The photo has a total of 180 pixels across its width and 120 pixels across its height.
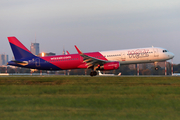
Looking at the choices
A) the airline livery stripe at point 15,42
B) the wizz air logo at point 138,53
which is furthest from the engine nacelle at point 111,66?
the airline livery stripe at point 15,42

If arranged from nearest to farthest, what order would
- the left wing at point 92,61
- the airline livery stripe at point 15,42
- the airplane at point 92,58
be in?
the left wing at point 92,61, the airplane at point 92,58, the airline livery stripe at point 15,42

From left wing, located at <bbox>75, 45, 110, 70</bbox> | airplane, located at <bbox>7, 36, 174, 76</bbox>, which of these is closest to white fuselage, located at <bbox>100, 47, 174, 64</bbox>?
airplane, located at <bbox>7, 36, 174, 76</bbox>

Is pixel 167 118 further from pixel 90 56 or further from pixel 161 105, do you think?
pixel 90 56

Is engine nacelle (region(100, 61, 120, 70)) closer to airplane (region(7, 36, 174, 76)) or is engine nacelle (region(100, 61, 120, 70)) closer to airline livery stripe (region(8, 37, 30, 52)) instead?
airplane (region(7, 36, 174, 76))

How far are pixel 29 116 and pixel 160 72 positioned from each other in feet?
174

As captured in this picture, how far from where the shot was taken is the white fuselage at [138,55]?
3353 centimetres

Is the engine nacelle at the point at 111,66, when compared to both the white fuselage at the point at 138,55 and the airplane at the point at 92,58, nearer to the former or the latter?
the airplane at the point at 92,58

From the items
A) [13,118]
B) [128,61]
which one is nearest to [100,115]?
[13,118]

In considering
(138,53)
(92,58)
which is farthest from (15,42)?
(138,53)

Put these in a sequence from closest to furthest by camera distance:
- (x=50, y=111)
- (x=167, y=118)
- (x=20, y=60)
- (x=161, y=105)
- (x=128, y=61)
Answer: (x=167, y=118), (x=50, y=111), (x=161, y=105), (x=128, y=61), (x=20, y=60)

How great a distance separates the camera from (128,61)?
111 ft

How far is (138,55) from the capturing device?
110 ft

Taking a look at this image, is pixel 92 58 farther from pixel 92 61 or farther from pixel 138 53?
pixel 138 53

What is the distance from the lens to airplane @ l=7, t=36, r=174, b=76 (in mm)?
33438
